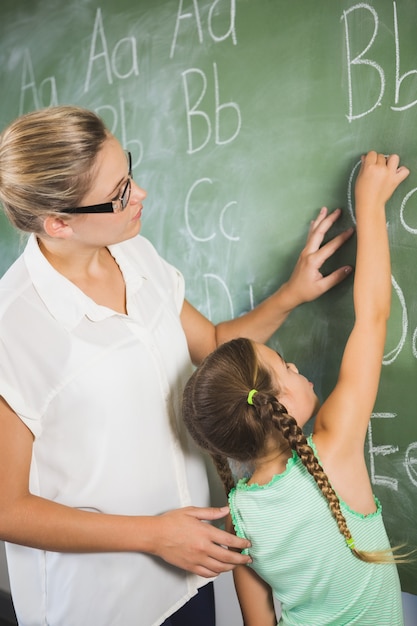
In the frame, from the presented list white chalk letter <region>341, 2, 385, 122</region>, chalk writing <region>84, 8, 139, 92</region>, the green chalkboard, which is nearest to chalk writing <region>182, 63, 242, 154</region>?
the green chalkboard

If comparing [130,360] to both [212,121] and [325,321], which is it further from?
[212,121]

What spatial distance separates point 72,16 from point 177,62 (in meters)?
0.43

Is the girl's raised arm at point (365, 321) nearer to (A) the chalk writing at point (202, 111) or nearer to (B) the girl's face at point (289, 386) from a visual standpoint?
(B) the girl's face at point (289, 386)

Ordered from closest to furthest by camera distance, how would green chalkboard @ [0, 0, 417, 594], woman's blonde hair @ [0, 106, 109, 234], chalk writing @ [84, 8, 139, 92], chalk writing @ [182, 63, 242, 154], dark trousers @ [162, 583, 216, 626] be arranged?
woman's blonde hair @ [0, 106, 109, 234] → green chalkboard @ [0, 0, 417, 594] → dark trousers @ [162, 583, 216, 626] → chalk writing @ [182, 63, 242, 154] → chalk writing @ [84, 8, 139, 92]

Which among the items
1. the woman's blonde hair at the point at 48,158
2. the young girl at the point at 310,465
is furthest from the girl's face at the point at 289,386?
the woman's blonde hair at the point at 48,158

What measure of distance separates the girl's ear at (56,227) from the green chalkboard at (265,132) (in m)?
0.53

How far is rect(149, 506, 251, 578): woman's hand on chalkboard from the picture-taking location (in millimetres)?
1223

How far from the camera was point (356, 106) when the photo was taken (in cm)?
140

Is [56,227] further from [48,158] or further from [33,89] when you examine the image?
[33,89]

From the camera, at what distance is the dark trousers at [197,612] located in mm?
1489

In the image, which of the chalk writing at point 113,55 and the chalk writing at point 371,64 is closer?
the chalk writing at point 371,64

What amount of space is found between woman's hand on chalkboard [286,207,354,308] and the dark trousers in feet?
2.19

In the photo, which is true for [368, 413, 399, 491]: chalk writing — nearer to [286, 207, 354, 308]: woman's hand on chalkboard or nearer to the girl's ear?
[286, 207, 354, 308]: woman's hand on chalkboard

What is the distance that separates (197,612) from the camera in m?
1.51
